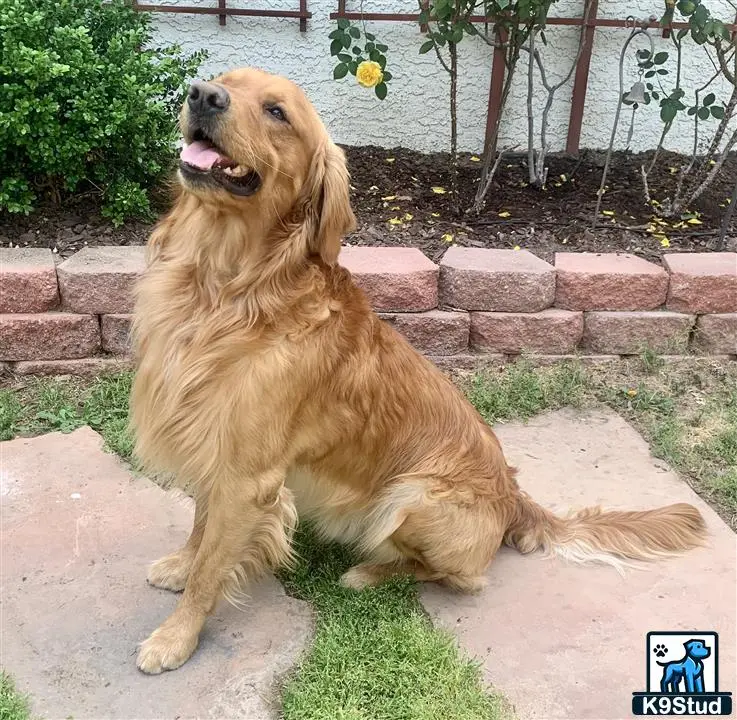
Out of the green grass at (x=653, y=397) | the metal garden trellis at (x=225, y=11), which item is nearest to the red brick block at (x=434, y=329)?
the green grass at (x=653, y=397)

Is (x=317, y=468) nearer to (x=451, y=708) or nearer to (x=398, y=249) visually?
(x=451, y=708)

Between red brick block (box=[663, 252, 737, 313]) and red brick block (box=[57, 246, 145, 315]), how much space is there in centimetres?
295

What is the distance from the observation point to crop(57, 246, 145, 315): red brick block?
11.8ft

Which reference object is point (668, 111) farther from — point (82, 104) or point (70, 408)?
point (70, 408)

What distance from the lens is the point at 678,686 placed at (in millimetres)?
2285

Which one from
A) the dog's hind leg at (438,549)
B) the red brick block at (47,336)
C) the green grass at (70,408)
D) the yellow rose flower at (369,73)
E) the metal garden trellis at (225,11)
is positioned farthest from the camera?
the metal garden trellis at (225,11)

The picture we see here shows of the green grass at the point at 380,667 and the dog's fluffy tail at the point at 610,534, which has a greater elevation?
the dog's fluffy tail at the point at 610,534

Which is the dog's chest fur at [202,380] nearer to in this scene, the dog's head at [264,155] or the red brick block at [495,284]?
the dog's head at [264,155]

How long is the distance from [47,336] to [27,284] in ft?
0.94

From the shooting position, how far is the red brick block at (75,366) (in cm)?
374

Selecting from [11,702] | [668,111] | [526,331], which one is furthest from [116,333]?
[668,111]

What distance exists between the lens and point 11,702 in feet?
6.67

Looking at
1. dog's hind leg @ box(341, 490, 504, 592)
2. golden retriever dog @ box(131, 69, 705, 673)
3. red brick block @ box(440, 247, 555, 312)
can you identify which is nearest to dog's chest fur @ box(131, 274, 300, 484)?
golden retriever dog @ box(131, 69, 705, 673)

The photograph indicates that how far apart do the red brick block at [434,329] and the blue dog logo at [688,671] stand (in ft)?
6.60
